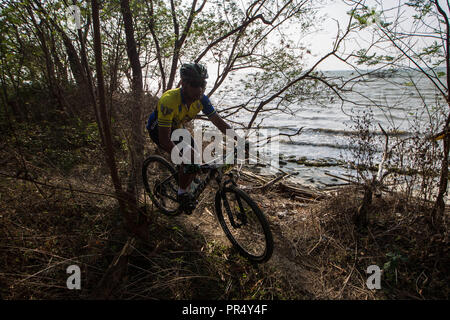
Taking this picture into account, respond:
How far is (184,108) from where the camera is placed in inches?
145

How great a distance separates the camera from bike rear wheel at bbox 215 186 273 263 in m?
3.01

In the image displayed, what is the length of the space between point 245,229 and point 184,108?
2090 millimetres

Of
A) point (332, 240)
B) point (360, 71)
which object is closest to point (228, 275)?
point (332, 240)

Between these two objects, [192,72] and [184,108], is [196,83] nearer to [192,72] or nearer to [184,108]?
[192,72]

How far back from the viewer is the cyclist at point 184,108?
3.37m

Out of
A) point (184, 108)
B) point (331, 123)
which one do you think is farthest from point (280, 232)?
point (331, 123)

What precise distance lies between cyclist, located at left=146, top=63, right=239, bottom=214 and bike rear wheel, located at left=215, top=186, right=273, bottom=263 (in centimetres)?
55

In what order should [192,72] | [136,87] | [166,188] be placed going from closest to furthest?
[192,72] → [166,188] → [136,87]

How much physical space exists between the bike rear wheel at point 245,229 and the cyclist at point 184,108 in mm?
549

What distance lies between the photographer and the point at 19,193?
3.76 metres

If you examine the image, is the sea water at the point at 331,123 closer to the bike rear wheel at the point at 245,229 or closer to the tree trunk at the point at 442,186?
the tree trunk at the point at 442,186
